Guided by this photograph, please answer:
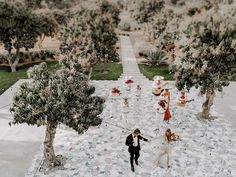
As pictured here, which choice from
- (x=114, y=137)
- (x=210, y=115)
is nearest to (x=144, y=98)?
(x=210, y=115)

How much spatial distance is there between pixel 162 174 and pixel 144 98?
9907 mm

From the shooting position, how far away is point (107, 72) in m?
32.8

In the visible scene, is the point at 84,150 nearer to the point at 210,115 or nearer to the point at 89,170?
the point at 89,170

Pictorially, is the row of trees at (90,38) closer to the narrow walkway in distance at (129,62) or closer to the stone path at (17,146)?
the stone path at (17,146)

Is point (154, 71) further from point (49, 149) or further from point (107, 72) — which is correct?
point (49, 149)

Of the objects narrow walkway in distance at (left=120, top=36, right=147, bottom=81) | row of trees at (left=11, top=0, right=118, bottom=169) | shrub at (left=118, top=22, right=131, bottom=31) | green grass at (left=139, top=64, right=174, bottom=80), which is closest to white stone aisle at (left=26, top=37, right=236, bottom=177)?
row of trees at (left=11, top=0, right=118, bottom=169)

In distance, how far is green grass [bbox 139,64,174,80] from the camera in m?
31.6

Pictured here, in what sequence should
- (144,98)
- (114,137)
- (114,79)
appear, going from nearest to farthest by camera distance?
1. (114,137)
2. (144,98)
3. (114,79)

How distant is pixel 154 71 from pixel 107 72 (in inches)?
171

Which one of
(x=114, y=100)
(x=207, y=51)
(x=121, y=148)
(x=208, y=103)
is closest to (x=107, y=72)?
(x=114, y=100)

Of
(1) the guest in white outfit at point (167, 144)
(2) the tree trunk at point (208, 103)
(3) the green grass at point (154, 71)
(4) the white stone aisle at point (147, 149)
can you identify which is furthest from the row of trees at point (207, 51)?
(3) the green grass at point (154, 71)

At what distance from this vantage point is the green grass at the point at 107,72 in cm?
3077

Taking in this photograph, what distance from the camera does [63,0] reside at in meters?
73.6

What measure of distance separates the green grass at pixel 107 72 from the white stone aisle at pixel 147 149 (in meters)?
7.03
